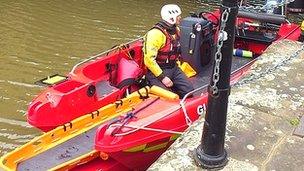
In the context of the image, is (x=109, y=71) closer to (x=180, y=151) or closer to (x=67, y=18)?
(x=180, y=151)

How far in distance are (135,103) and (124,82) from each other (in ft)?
2.03

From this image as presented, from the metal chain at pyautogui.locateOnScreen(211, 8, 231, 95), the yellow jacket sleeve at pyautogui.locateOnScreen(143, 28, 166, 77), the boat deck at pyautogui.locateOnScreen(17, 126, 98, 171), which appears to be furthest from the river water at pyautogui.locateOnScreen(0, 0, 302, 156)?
the metal chain at pyautogui.locateOnScreen(211, 8, 231, 95)

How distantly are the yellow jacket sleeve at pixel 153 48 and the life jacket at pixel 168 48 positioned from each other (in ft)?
0.21

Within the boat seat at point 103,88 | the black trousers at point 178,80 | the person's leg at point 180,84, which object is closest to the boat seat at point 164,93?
the black trousers at point 178,80

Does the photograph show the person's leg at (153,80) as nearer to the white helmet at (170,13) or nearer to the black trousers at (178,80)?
the black trousers at (178,80)

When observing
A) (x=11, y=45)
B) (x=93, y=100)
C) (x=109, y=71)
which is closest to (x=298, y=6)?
(x=109, y=71)

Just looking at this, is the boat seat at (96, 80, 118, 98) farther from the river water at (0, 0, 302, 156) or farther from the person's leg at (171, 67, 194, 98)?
the river water at (0, 0, 302, 156)

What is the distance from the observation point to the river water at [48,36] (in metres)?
7.58

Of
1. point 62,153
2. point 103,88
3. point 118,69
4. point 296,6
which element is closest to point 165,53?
point 118,69

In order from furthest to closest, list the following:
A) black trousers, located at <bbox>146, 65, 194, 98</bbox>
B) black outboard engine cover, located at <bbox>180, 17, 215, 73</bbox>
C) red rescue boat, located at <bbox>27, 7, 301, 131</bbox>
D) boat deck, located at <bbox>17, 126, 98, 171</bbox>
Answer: black outboard engine cover, located at <bbox>180, 17, 215, 73</bbox>
black trousers, located at <bbox>146, 65, 194, 98</bbox>
red rescue boat, located at <bbox>27, 7, 301, 131</bbox>
boat deck, located at <bbox>17, 126, 98, 171</bbox>

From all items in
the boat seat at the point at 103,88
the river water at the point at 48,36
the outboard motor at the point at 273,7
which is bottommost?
the river water at the point at 48,36

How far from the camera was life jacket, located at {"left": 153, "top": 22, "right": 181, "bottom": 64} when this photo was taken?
20.6 feet

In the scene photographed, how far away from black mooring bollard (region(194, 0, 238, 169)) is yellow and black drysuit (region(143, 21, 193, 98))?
2468mm

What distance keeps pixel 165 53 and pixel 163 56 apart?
51mm
